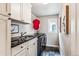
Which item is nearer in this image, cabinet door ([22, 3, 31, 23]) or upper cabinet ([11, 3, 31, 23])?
upper cabinet ([11, 3, 31, 23])

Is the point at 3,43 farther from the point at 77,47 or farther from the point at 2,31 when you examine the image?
the point at 77,47

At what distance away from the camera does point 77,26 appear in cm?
76

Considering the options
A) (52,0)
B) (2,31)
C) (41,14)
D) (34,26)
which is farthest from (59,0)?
(41,14)

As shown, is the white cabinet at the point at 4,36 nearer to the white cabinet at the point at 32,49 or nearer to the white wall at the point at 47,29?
the white cabinet at the point at 32,49

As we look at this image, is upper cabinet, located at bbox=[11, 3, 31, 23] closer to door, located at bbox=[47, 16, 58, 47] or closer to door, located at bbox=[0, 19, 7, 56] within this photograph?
door, located at bbox=[0, 19, 7, 56]

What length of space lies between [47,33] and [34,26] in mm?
1376


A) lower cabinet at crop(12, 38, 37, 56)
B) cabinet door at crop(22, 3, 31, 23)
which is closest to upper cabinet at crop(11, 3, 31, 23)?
cabinet door at crop(22, 3, 31, 23)

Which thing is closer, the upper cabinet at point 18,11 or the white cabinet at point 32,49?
the upper cabinet at point 18,11

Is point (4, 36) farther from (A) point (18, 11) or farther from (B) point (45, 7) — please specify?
(B) point (45, 7)

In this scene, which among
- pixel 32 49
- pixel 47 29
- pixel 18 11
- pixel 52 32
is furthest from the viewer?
pixel 52 32

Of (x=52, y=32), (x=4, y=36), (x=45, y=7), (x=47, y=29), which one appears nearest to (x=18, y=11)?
(x=4, y=36)

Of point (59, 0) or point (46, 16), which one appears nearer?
point (59, 0)

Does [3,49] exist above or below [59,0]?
below

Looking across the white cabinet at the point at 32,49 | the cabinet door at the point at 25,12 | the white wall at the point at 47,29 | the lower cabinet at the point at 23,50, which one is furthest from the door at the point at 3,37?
the white wall at the point at 47,29
